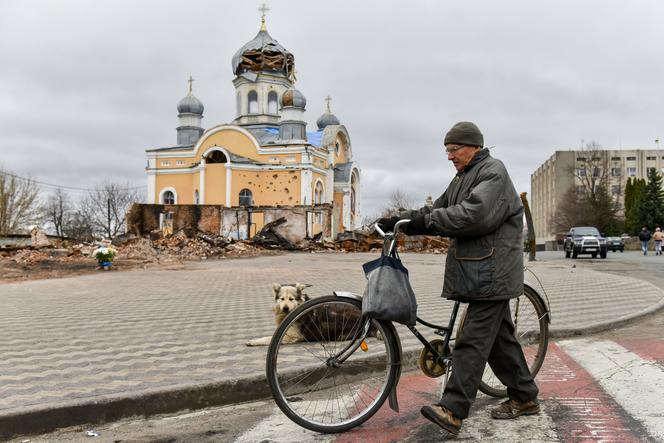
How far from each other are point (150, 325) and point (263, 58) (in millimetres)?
49843

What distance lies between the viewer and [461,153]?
12.9ft

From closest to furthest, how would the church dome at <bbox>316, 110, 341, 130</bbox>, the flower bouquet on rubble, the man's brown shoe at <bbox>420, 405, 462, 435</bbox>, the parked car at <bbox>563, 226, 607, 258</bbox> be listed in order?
the man's brown shoe at <bbox>420, 405, 462, 435</bbox> → the flower bouquet on rubble → the parked car at <bbox>563, 226, 607, 258</bbox> → the church dome at <bbox>316, 110, 341, 130</bbox>

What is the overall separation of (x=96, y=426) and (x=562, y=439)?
9.78 feet

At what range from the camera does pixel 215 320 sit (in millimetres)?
7996

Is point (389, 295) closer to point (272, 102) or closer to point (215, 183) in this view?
point (215, 183)

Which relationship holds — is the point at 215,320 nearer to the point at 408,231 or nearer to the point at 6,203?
the point at 408,231

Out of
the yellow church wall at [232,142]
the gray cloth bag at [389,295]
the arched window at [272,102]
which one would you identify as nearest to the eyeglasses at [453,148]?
the gray cloth bag at [389,295]

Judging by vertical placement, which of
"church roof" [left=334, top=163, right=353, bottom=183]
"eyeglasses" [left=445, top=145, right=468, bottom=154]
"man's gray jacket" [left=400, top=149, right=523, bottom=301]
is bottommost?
"man's gray jacket" [left=400, top=149, right=523, bottom=301]

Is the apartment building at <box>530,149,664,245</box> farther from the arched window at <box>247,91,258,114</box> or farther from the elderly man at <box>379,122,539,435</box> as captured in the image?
the elderly man at <box>379,122,539,435</box>

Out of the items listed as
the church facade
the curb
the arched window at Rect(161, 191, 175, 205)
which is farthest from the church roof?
the curb

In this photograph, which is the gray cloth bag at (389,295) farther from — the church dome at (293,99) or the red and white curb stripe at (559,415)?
the church dome at (293,99)

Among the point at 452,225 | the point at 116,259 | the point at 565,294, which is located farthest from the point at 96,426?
the point at 116,259

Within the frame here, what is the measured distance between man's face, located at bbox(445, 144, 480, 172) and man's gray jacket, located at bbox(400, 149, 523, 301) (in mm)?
76

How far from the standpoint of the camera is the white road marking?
3.99 m
